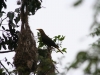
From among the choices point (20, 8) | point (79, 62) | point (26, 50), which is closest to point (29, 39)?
point (26, 50)

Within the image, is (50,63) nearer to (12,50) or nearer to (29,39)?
(29,39)

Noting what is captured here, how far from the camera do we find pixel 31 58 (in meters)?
4.86

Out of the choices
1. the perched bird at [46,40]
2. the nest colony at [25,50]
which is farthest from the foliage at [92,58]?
the perched bird at [46,40]

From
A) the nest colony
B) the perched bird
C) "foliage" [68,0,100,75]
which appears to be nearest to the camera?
"foliage" [68,0,100,75]

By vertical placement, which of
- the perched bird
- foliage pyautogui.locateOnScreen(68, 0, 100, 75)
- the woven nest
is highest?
the perched bird

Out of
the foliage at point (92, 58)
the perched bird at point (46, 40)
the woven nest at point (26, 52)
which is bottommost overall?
the foliage at point (92, 58)

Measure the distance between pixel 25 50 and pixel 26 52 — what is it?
55 mm

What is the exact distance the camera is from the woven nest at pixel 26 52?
4834 mm

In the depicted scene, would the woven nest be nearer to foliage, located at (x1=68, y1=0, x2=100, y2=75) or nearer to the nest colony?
the nest colony

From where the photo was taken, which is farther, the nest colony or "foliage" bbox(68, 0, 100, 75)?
the nest colony

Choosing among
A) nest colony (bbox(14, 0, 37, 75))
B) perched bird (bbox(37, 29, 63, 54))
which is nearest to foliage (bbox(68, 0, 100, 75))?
nest colony (bbox(14, 0, 37, 75))

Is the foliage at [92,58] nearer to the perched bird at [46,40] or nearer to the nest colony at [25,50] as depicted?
the nest colony at [25,50]

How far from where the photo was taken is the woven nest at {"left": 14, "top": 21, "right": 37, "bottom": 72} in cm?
483

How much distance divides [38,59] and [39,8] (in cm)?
98
